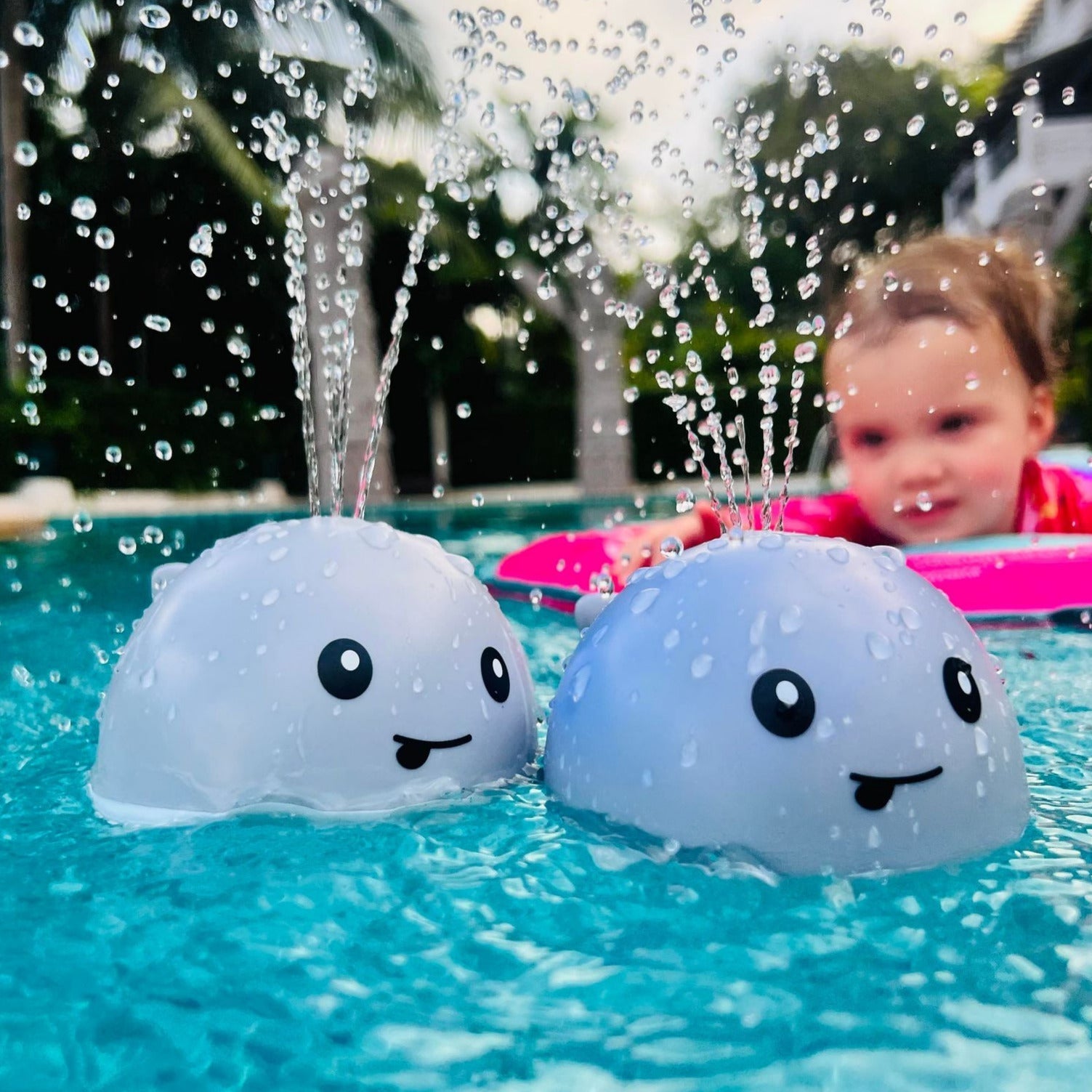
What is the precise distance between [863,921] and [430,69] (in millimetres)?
16526

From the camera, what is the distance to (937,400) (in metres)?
5.12

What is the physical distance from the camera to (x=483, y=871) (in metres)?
2.29

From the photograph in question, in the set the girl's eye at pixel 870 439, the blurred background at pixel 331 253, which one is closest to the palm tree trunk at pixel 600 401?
the blurred background at pixel 331 253

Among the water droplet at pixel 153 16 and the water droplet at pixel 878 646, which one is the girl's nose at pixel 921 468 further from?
the water droplet at pixel 153 16

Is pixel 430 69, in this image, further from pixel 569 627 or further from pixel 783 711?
pixel 783 711

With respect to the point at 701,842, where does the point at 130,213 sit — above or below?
above

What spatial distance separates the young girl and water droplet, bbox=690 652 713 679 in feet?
10.5

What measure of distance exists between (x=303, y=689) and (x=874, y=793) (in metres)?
1.10

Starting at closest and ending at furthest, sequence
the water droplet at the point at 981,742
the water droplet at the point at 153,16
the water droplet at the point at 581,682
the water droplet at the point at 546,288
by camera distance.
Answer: the water droplet at the point at 981,742 → the water droplet at the point at 581,682 → the water droplet at the point at 153,16 → the water droplet at the point at 546,288

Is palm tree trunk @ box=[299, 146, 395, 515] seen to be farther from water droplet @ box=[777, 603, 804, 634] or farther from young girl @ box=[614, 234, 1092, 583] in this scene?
water droplet @ box=[777, 603, 804, 634]

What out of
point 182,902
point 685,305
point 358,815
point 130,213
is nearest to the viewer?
point 182,902

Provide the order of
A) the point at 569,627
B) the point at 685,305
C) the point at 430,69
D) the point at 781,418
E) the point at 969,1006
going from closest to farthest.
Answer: the point at 969,1006 → the point at 569,627 → the point at 430,69 → the point at 781,418 → the point at 685,305

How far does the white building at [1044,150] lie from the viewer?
1912 cm

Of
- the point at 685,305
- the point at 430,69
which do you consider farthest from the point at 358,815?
the point at 685,305
